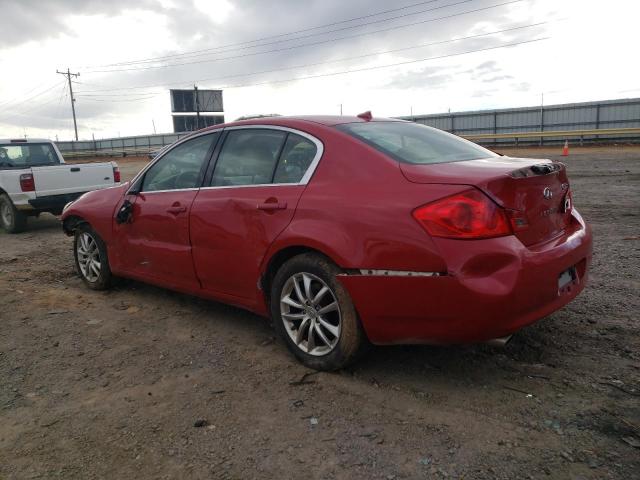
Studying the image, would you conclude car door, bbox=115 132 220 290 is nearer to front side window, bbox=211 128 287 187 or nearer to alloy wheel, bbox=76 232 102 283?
front side window, bbox=211 128 287 187

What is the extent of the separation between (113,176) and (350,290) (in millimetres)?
8333

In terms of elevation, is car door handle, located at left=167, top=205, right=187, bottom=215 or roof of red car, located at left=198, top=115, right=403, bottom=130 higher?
roof of red car, located at left=198, top=115, right=403, bottom=130

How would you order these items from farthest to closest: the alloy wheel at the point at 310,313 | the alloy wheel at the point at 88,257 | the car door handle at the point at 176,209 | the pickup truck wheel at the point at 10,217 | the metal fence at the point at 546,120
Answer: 1. the metal fence at the point at 546,120
2. the pickup truck wheel at the point at 10,217
3. the alloy wheel at the point at 88,257
4. the car door handle at the point at 176,209
5. the alloy wheel at the point at 310,313

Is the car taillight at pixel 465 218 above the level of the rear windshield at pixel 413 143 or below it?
below

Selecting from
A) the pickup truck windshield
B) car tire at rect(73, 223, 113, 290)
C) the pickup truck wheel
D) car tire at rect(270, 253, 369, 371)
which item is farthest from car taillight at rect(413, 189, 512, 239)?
the pickup truck windshield

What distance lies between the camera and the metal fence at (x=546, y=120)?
96.4 ft

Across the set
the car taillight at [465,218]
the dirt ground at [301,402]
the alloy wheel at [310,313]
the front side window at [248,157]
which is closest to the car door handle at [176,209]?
the front side window at [248,157]

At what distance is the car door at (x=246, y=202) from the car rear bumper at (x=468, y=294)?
2.52ft

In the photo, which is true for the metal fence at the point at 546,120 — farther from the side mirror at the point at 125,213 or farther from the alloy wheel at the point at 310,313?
the alloy wheel at the point at 310,313

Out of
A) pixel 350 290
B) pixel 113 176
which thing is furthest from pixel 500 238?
pixel 113 176

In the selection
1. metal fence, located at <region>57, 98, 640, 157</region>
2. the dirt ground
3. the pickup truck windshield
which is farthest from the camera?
metal fence, located at <region>57, 98, 640, 157</region>

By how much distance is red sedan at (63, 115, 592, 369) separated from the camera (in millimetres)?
2709

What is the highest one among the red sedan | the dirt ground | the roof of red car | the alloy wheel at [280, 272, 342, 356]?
the roof of red car

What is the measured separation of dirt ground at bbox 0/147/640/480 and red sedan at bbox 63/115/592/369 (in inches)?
14.4
